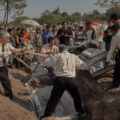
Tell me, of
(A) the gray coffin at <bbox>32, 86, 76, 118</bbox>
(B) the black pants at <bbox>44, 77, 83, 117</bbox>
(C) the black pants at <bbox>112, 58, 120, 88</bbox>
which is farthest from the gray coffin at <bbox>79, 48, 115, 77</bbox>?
(B) the black pants at <bbox>44, 77, 83, 117</bbox>

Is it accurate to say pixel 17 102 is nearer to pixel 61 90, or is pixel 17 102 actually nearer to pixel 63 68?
pixel 61 90

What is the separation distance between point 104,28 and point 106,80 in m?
1.88

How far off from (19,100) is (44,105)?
68 cm

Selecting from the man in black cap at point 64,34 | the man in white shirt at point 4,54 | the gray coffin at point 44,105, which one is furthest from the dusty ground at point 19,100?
the man in black cap at point 64,34

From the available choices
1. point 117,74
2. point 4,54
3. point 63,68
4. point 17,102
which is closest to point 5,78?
point 4,54

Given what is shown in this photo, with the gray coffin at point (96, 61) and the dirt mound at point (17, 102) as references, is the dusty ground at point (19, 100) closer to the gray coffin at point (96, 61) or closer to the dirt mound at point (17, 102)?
the dirt mound at point (17, 102)

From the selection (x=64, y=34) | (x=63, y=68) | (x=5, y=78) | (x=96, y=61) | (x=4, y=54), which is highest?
(x=64, y=34)

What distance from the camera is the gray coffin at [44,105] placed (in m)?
5.54

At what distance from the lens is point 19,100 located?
5.74 m

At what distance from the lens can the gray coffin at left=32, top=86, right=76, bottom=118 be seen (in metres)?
5.54

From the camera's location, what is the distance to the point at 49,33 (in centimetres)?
820

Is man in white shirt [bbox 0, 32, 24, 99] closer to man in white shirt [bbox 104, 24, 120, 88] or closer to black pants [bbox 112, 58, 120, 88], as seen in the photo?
man in white shirt [bbox 104, 24, 120, 88]

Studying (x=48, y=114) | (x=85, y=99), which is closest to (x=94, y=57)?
(x=85, y=99)

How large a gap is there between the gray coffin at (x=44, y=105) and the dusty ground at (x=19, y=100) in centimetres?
20
